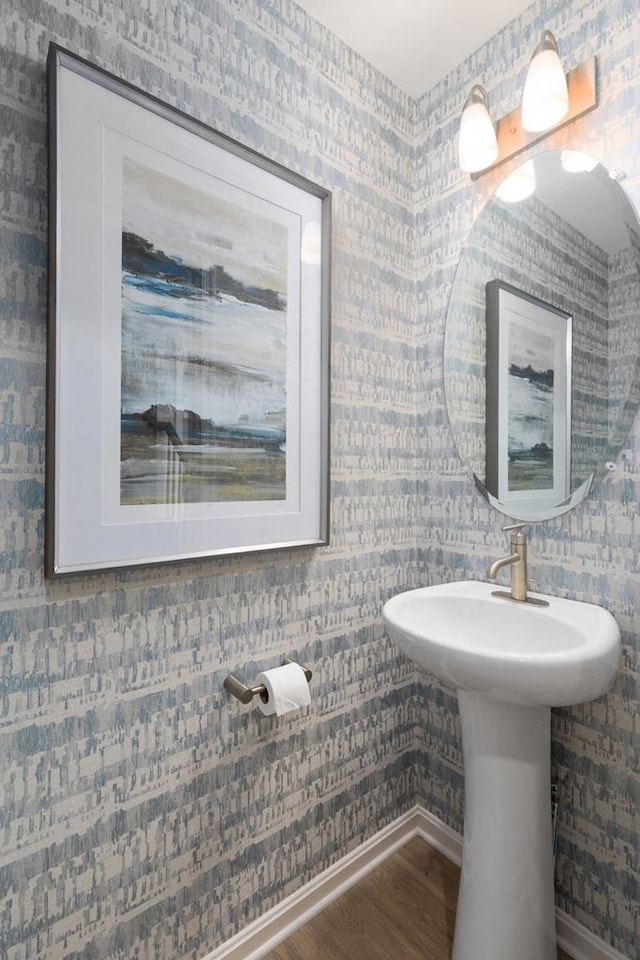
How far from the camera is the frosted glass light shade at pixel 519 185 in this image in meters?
1.33

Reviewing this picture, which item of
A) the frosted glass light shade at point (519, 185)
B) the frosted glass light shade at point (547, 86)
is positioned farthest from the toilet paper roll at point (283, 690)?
the frosted glass light shade at point (547, 86)

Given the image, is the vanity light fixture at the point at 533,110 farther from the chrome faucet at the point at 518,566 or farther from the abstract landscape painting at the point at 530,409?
the chrome faucet at the point at 518,566

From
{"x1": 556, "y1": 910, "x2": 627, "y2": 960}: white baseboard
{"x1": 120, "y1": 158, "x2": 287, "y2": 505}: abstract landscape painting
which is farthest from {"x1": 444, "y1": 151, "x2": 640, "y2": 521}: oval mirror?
{"x1": 556, "y1": 910, "x2": 627, "y2": 960}: white baseboard

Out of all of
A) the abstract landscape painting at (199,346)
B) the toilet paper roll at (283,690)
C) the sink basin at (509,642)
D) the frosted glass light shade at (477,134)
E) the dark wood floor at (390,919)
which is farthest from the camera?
the frosted glass light shade at (477,134)

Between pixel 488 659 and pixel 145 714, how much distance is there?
0.72 meters

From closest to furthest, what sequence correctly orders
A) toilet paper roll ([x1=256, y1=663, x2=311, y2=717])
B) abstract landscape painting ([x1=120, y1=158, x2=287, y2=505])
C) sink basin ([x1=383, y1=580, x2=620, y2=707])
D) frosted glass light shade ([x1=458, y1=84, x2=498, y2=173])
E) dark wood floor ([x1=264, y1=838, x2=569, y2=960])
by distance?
1. sink basin ([x1=383, y1=580, x2=620, y2=707])
2. abstract landscape painting ([x1=120, y1=158, x2=287, y2=505])
3. toilet paper roll ([x1=256, y1=663, x2=311, y2=717])
4. dark wood floor ([x1=264, y1=838, x2=569, y2=960])
5. frosted glass light shade ([x1=458, y1=84, x2=498, y2=173])

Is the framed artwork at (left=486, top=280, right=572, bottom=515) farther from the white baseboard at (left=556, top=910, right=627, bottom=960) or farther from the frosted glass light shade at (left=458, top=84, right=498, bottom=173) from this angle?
the white baseboard at (left=556, top=910, right=627, bottom=960)

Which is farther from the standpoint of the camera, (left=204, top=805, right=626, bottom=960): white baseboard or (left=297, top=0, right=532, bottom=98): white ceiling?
(left=297, top=0, right=532, bottom=98): white ceiling

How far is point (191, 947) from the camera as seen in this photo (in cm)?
112

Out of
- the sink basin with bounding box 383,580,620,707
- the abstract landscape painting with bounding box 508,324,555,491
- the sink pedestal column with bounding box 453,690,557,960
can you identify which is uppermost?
Result: the abstract landscape painting with bounding box 508,324,555,491

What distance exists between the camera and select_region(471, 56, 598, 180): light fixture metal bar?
1.19 meters

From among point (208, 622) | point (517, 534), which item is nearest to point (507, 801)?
point (517, 534)

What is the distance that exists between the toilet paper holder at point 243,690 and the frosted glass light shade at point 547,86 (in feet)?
5.08

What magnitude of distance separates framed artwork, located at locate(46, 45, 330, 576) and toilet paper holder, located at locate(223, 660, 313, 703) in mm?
305
